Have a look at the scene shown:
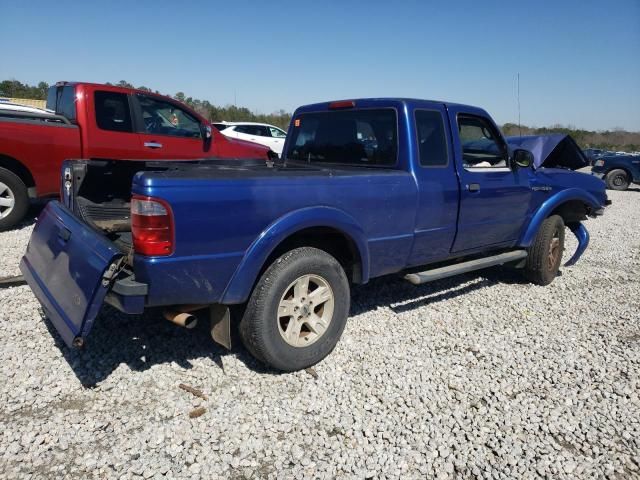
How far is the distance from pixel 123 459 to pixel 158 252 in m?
1.06

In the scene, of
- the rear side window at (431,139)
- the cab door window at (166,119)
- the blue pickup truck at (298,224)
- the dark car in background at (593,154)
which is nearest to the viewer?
the blue pickup truck at (298,224)

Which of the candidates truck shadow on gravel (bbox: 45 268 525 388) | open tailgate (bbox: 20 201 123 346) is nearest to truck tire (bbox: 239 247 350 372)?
truck shadow on gravel (bbox: 45 268 525 388)

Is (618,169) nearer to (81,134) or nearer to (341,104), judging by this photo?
(341,104)

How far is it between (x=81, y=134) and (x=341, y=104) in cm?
404

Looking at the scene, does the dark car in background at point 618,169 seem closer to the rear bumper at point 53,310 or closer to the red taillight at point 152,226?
the red taillight at point 152,226

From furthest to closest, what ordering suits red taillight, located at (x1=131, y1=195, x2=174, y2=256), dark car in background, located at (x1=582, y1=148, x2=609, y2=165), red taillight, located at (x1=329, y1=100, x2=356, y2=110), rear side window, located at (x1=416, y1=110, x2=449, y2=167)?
dark car in background, located at (x1=582, y1=148, x2=609, y2=165) < red taillight, located at (x1=329, y1=100, x2=356, y2=110) < rear side window, located at (x1=416, y1=110, x2=449, y2=167) < red taillight, located at (x1=131, y1=195, x2=174, y2=256)

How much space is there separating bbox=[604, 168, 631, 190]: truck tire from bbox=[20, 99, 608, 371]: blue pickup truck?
13.5 m

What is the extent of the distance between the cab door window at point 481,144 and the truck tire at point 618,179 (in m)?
14.2

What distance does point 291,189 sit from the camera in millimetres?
3086

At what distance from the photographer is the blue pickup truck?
271 centimetres

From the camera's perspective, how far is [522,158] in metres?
4.76

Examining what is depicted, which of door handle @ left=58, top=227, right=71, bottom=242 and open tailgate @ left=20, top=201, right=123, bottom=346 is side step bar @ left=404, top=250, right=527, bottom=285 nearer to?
open tailgate @ left=20, top=201, right=123, bottom=346

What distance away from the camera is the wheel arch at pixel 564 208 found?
512cm

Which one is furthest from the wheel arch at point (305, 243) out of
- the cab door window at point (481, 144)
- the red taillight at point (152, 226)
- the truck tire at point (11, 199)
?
the truck tire at point (11, 199)
